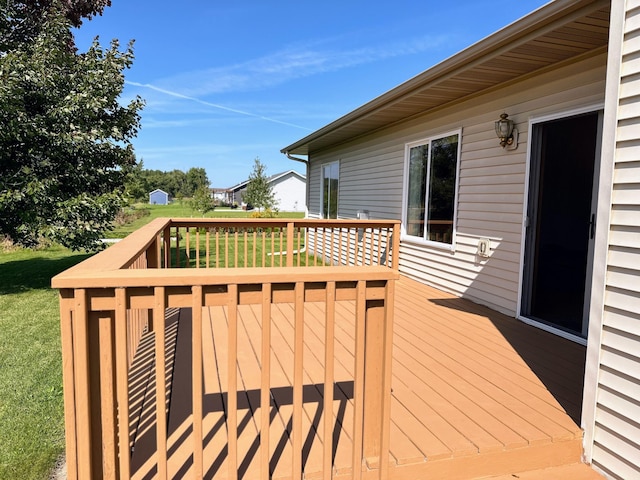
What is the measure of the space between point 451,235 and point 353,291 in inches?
157

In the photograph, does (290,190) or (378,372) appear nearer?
(378,372)

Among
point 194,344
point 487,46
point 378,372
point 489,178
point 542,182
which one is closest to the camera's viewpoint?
point 194,344

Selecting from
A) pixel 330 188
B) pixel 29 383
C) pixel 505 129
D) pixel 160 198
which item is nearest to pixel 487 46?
pixel 505 129

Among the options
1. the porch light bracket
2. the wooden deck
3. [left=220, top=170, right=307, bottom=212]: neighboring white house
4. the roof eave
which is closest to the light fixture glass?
the porch light bracket

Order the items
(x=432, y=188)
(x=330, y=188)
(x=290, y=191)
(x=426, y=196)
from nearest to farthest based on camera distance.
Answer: (x=432, y=188) < (x=426, y=196) < (x=330, y=188) < (x=290, y=191)

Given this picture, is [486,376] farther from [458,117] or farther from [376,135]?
[376,135]

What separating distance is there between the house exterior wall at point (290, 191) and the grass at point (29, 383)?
3646 cm

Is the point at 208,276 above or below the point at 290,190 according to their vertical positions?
below

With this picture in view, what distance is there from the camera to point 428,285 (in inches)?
229

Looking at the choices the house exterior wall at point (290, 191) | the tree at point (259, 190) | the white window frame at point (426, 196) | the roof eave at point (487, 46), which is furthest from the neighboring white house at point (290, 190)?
the roof eave at point (487, 46)

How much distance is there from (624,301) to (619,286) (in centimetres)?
7

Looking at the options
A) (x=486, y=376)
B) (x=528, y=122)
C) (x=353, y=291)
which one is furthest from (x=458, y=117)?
(x=353, y=291)

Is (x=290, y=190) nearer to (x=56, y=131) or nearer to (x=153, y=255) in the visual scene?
(x=56, y=131)

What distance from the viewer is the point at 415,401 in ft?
7.52
